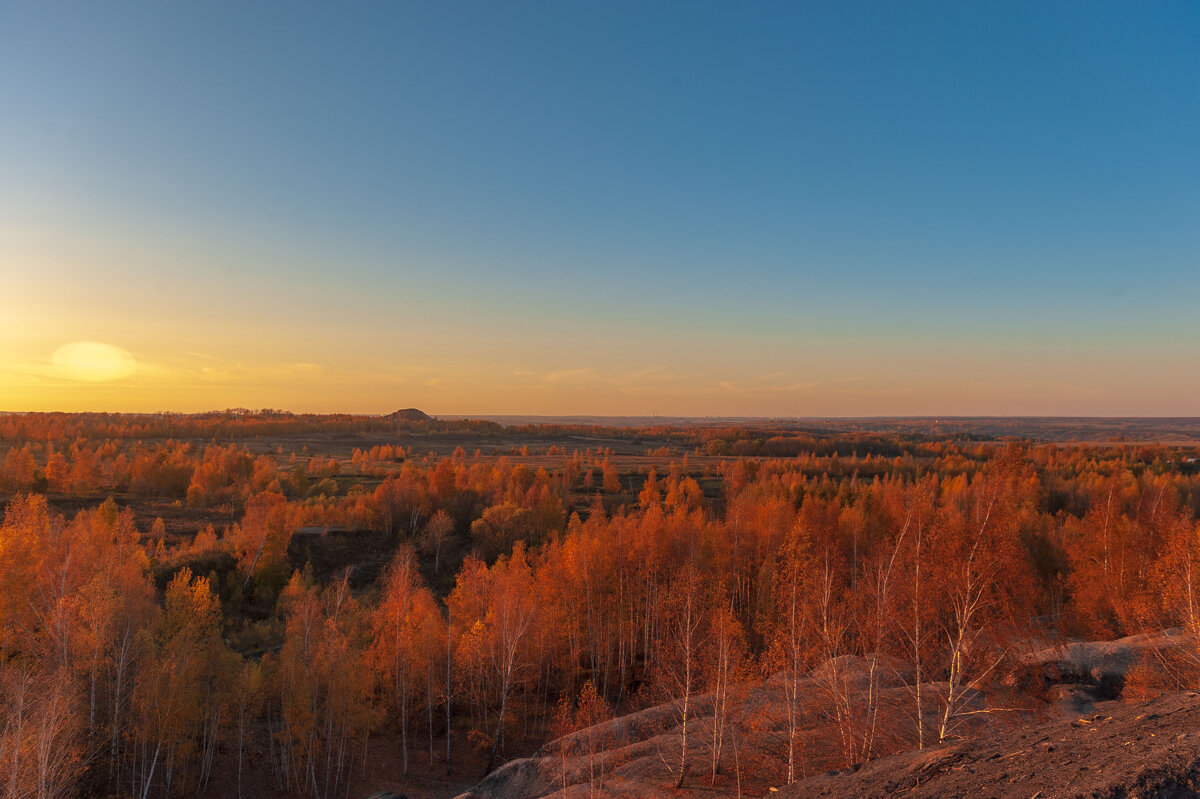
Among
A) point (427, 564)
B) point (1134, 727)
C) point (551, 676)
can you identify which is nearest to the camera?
point (1134, 727)

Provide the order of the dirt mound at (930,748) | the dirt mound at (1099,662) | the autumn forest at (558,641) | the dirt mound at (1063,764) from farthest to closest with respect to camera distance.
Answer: the dirt mound at (1099,662) → the autumn forest at (558,641) → the dirt mound at (930,748) → the dirt mound at (1063,764)

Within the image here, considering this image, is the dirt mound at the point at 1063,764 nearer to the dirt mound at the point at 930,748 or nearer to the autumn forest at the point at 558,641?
the dirt mound at the point at 930,748

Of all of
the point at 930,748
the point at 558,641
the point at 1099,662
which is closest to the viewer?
the point at 930,748

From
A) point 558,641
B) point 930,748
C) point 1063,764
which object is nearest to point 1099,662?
point 930,748

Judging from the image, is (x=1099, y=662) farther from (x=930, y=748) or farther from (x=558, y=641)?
(x=558, y=641)

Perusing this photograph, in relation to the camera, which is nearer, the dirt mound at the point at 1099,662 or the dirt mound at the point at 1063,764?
the dirt mound at the point at 1063,764

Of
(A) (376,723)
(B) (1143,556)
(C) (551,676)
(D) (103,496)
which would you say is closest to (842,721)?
(A) (376,723)

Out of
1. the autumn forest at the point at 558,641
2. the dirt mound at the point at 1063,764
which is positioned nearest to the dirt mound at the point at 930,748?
the dirt mound at the point at 1063,764

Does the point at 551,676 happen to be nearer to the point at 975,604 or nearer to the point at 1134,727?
the point at 975,604
